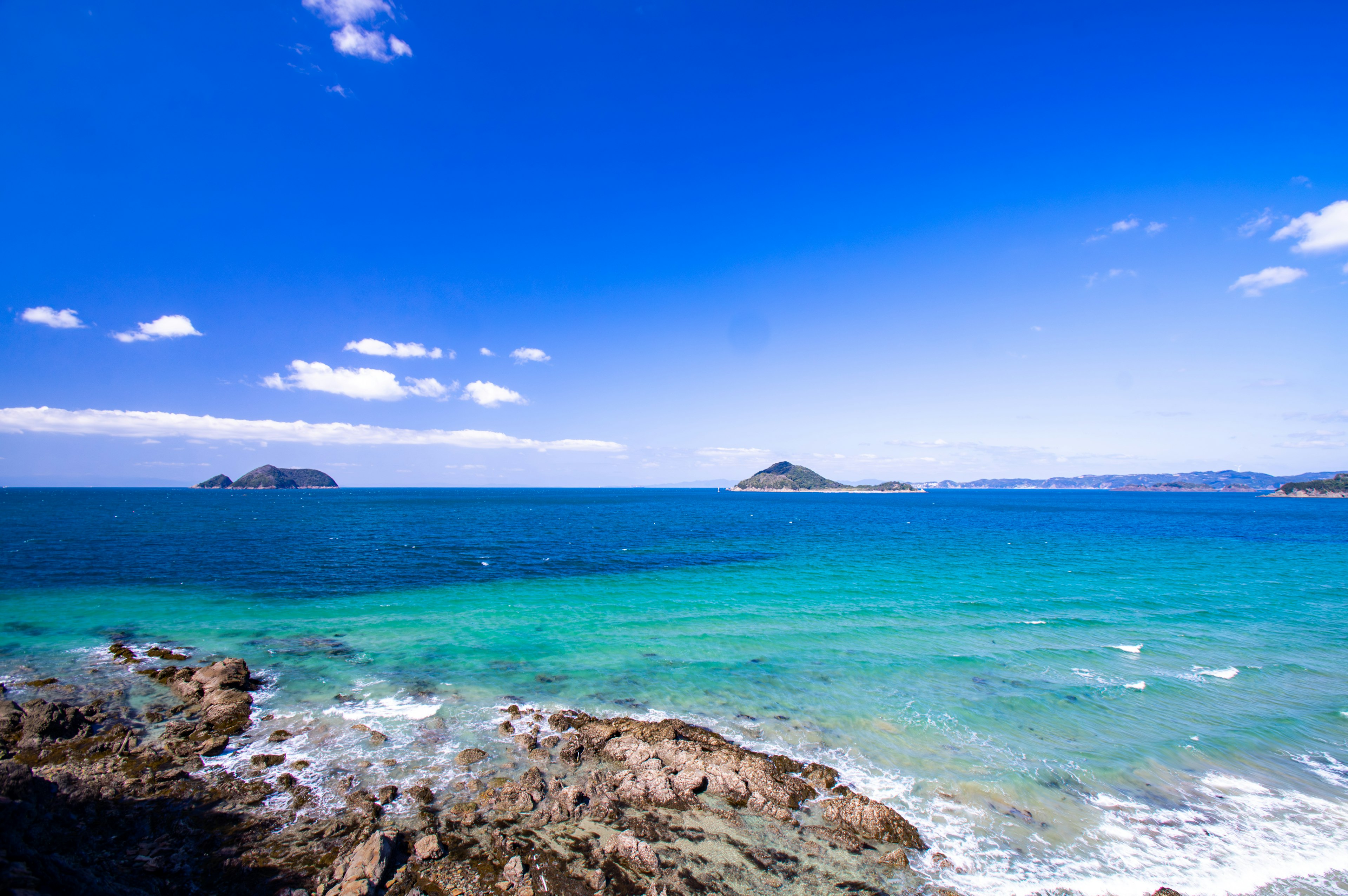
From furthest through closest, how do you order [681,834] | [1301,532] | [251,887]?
[1301,532]
[681,834]
[251,887]

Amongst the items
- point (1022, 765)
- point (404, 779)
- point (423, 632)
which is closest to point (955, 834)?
point (1022, 765)

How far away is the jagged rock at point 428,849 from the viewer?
1091cm

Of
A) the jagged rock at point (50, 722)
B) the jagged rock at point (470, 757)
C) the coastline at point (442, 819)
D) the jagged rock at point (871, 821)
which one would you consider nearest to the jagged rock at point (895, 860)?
the coastline at point (442, 819)

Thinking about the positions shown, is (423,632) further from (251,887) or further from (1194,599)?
(1194,599)

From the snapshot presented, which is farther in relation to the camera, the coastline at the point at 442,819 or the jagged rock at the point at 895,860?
the jagged rock at the point at 895,860

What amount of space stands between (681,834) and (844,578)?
35222mm

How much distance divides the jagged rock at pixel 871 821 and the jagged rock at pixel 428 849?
8.97m

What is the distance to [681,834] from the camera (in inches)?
479

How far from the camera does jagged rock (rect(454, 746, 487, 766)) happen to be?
1488 cm

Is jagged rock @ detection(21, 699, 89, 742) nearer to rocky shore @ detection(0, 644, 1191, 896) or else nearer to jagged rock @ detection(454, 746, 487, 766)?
rocky shore @ detection(0, 644, 1191, 896)

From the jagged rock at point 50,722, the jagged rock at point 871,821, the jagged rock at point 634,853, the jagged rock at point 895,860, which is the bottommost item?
the jagged rock at point 895,860

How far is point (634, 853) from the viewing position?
11273mm

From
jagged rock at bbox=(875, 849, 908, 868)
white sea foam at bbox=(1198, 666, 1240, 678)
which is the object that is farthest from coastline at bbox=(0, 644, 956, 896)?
white sea foam at bbox=(1198, 666, 1240, 678)

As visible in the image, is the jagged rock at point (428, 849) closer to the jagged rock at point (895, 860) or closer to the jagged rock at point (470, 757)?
the jagged rock at point (470, 757)
